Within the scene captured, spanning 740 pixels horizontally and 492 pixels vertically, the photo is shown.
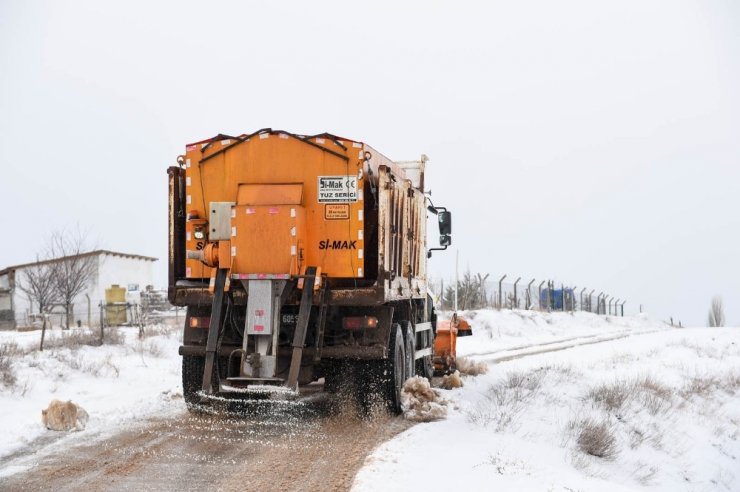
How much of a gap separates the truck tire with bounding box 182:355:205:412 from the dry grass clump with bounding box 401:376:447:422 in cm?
270

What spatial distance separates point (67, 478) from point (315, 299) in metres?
3.54

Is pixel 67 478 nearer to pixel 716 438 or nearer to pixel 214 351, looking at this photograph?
pixel 214 351

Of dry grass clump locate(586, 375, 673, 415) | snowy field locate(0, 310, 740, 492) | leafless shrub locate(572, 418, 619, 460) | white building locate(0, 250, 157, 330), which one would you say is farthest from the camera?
white building locate(0, 250, 157, 330)

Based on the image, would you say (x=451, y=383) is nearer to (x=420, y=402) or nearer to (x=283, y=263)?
(x=420, y=402)

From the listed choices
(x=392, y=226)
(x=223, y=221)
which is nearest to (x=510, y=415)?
(x=392, y=226)

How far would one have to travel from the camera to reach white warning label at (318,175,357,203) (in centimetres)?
948

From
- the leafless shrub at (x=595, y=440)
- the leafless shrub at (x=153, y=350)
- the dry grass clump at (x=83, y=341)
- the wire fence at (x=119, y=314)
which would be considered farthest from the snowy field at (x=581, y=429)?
the wire fence at (x=119, y=314)

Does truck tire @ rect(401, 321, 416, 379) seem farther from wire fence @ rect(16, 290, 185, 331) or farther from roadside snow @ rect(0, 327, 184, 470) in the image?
wire fence @ rect(16, 290, 185, 331)

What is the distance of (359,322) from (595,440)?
3.62m

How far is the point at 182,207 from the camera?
10.2 meters

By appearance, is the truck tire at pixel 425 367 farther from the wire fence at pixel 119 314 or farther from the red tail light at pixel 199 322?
the wire fence at pixel 119 314

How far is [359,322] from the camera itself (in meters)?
9.64

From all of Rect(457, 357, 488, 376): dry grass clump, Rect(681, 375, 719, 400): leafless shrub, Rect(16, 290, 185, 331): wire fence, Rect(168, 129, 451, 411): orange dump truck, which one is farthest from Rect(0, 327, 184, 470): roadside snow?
Rect(16, 290, 185, 331): wire fence

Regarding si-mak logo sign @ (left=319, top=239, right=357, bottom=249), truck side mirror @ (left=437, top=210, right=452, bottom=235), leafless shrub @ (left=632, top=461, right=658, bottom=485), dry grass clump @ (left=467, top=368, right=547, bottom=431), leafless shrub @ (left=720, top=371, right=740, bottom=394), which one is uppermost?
truck side mirror @ (left=437, top=210, right=452, bottom=235)
